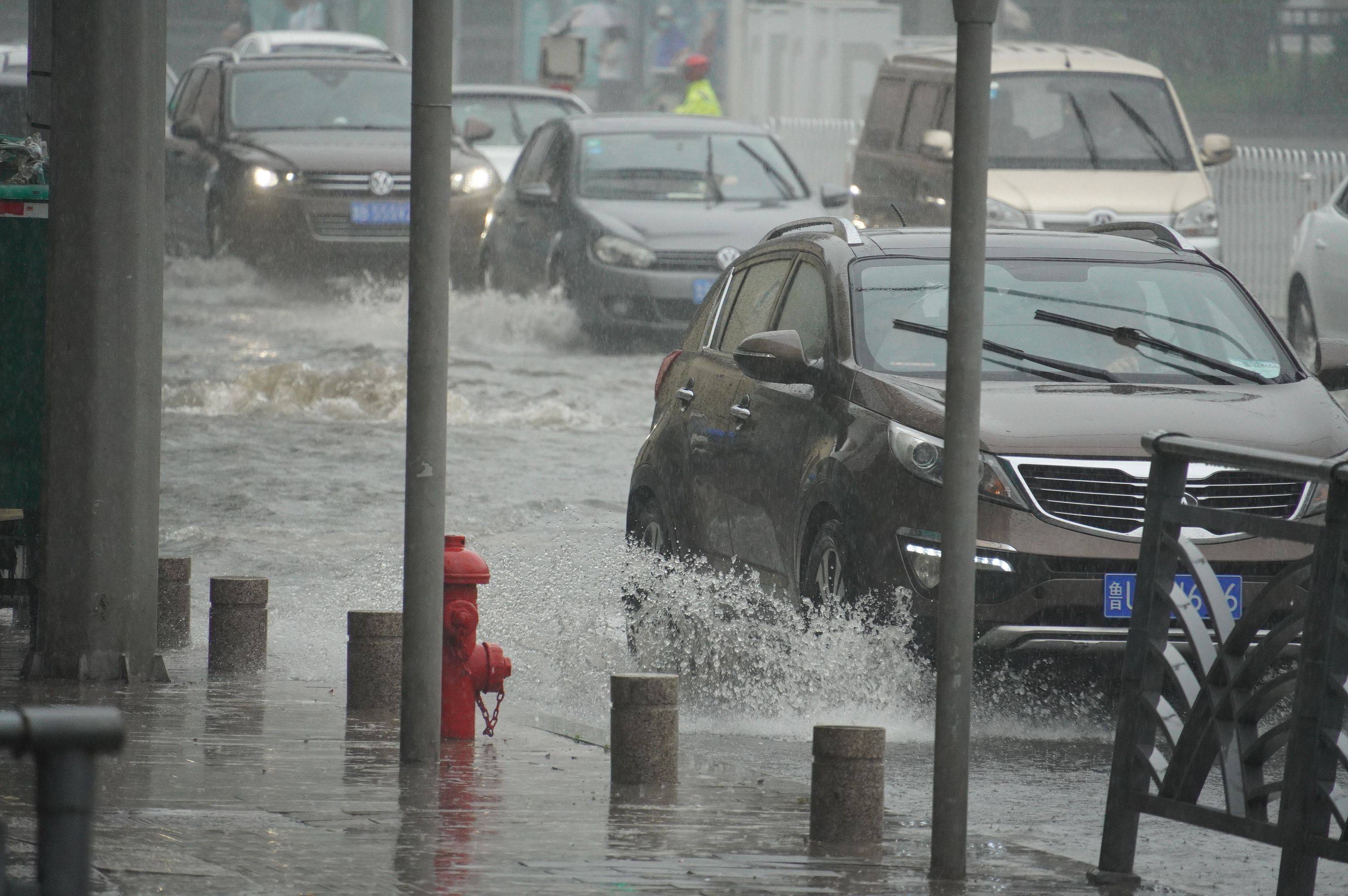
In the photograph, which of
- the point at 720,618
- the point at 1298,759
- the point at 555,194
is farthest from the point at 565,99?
the point at 1298,759

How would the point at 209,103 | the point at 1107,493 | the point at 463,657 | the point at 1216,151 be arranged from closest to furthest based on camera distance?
the point at 463,657
the point at 1107,493
the point at 1216,151
the point at 209,103

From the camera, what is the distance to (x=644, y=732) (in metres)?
6.51

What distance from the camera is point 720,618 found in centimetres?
909

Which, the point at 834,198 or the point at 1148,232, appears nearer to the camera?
the point at 1148,232

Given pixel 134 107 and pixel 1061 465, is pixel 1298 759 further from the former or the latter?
pixel 134 107

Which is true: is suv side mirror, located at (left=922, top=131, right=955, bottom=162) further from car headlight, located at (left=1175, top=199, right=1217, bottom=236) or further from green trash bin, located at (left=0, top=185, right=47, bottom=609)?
green trash bin, located at (left=0, top=185, right=47, bottom=609)

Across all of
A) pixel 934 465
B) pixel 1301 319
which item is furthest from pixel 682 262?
pixel 934 465

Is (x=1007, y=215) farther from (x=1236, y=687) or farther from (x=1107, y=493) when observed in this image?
(x=1236, y=687)

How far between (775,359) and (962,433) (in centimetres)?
339

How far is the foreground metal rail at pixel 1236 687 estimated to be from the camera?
16.3 ft

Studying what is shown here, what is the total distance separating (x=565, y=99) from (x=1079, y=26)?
79.9 ft

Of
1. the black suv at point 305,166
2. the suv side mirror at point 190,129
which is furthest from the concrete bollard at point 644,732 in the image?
the suv side mirror at point 190,129

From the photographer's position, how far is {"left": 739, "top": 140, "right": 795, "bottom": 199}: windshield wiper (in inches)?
819

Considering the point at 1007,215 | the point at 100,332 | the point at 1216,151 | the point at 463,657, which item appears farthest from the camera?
the point at 1216,151
